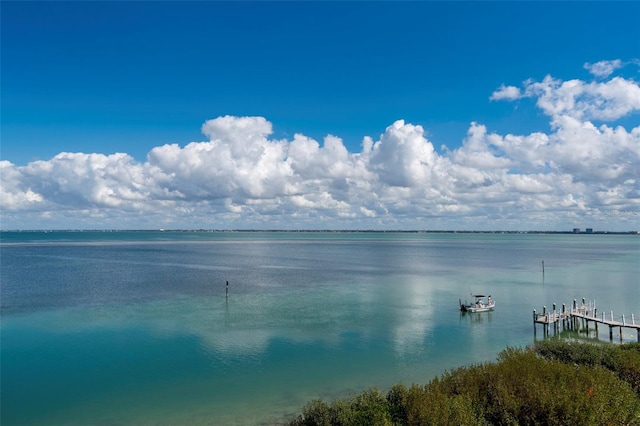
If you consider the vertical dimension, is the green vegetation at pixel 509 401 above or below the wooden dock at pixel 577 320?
above

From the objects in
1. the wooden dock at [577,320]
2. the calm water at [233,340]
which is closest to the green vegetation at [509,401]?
the calm water at [233,340]

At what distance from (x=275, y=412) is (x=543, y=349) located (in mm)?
17859

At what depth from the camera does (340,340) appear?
36.5 m

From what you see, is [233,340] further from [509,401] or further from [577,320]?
[577,320]

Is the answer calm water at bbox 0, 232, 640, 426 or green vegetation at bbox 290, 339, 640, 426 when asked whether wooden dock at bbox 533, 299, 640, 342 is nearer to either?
calm water at bbox 0, 232, 640, 426

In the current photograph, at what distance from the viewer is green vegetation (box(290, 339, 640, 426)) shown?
51.8 ft

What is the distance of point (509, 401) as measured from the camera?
17.0 meters

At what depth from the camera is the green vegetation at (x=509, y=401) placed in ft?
51.8

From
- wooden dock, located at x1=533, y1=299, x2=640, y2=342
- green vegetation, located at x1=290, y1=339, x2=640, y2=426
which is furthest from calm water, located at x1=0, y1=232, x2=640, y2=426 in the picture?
green vegetation, located at x1=290, y1=339, x2=640, y2=426

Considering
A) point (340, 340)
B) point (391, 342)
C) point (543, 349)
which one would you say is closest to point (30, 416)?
point (340, 340)

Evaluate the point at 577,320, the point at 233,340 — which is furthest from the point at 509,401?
the point at 577,320

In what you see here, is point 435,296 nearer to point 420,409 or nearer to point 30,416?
point 420,409

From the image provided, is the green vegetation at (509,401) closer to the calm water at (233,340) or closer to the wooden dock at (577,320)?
the calm water at (233,340)

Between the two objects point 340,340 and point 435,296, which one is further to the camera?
point 435,296
